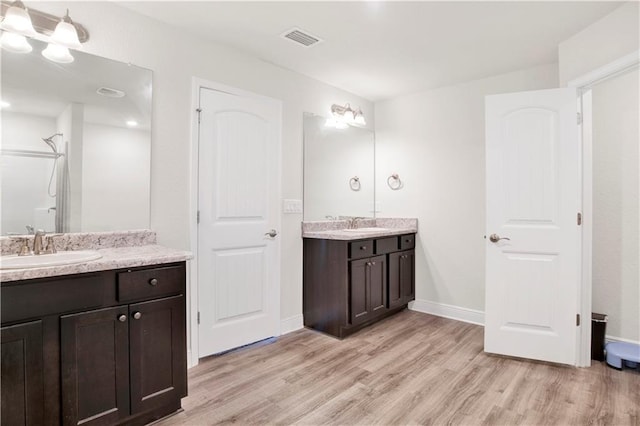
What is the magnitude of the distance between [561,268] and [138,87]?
320 cm

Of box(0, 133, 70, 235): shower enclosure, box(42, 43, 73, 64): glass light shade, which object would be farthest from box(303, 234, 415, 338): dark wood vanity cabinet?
box(42, 43, 73, 64): glass light shade

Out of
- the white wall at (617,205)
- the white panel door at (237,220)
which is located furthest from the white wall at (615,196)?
the white panel door at (237,220)

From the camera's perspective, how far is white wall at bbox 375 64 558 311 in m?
3.36

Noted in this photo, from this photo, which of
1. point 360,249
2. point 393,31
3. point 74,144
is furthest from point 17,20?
point 360,249

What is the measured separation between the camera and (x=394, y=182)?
13.0 ft

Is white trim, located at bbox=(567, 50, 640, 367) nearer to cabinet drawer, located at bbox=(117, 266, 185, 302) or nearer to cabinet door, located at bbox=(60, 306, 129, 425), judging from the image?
cabinet drawer, located at bbox=(117, 266, 185, 302)

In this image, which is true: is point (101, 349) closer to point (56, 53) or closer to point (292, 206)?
point (56, 53)

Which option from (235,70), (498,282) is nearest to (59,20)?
(235,70)

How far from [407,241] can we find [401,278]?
0.41 meters

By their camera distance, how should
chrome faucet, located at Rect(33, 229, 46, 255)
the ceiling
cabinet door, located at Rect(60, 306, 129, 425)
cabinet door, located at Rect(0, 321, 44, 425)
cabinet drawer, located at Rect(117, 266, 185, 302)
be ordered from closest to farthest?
cabinet door, located at Rect(0, 321, 44, 425) → cabinet door, located at Rect(60, 306, 129, 425) → cabinet drawer, located at Rect(117, 266, 185, 302) → chrome faucet, located at Rect(33, 229, 46, 255) → the ceiling

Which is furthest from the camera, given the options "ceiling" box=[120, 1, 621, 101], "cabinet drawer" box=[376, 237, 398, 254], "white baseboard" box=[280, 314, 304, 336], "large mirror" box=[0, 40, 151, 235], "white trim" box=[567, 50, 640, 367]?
"cabinet drawer" box=[376, 237, 398, 254]

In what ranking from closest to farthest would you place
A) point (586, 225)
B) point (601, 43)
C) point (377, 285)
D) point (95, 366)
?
point (95, 366), point (601, 43), point (586, 225), point (377, 285)

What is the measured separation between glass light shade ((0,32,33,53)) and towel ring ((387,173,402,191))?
329 centimetres

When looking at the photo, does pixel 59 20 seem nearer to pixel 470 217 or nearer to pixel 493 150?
pixel 493 150
